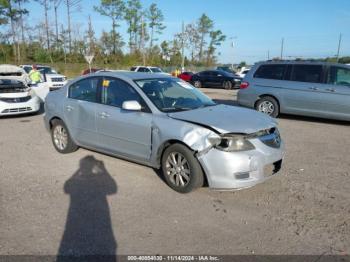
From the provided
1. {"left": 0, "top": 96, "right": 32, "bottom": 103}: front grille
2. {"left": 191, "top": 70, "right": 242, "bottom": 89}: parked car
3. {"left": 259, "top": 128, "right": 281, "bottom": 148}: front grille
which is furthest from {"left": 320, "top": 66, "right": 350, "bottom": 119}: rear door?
{"left": 191, "top": 70, "right": 242, "bottom": 89}: parked car

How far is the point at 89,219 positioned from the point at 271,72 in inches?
340

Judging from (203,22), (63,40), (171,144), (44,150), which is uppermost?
(203,22)

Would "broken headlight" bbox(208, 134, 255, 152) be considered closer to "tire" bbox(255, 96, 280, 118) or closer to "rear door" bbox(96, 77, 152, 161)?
"rear door" bbox(96, 77, 152, 161)

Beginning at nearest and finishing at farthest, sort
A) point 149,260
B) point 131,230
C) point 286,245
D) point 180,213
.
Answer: point 149,260 → point 286,245 → point 131,230 → point 180,213

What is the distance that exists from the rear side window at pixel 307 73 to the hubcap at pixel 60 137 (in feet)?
23.4

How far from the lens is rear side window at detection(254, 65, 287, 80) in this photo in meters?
10.9

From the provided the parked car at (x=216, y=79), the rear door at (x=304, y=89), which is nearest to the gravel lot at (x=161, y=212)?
the rear door at (x=304, y=89)

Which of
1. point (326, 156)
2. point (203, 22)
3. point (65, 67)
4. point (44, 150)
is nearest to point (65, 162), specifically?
point (44, 150)

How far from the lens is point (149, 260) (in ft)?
10.9

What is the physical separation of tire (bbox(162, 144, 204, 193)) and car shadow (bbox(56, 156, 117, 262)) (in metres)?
0.82

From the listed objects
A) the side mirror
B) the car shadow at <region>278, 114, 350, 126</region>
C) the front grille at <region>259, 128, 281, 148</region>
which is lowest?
the car shadow at <region>278, 114, 350, 126</region>

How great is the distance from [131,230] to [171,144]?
141 centimetres

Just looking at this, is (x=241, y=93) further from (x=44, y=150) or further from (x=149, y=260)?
(x=149, y=260)

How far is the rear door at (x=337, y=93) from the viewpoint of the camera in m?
9.73
